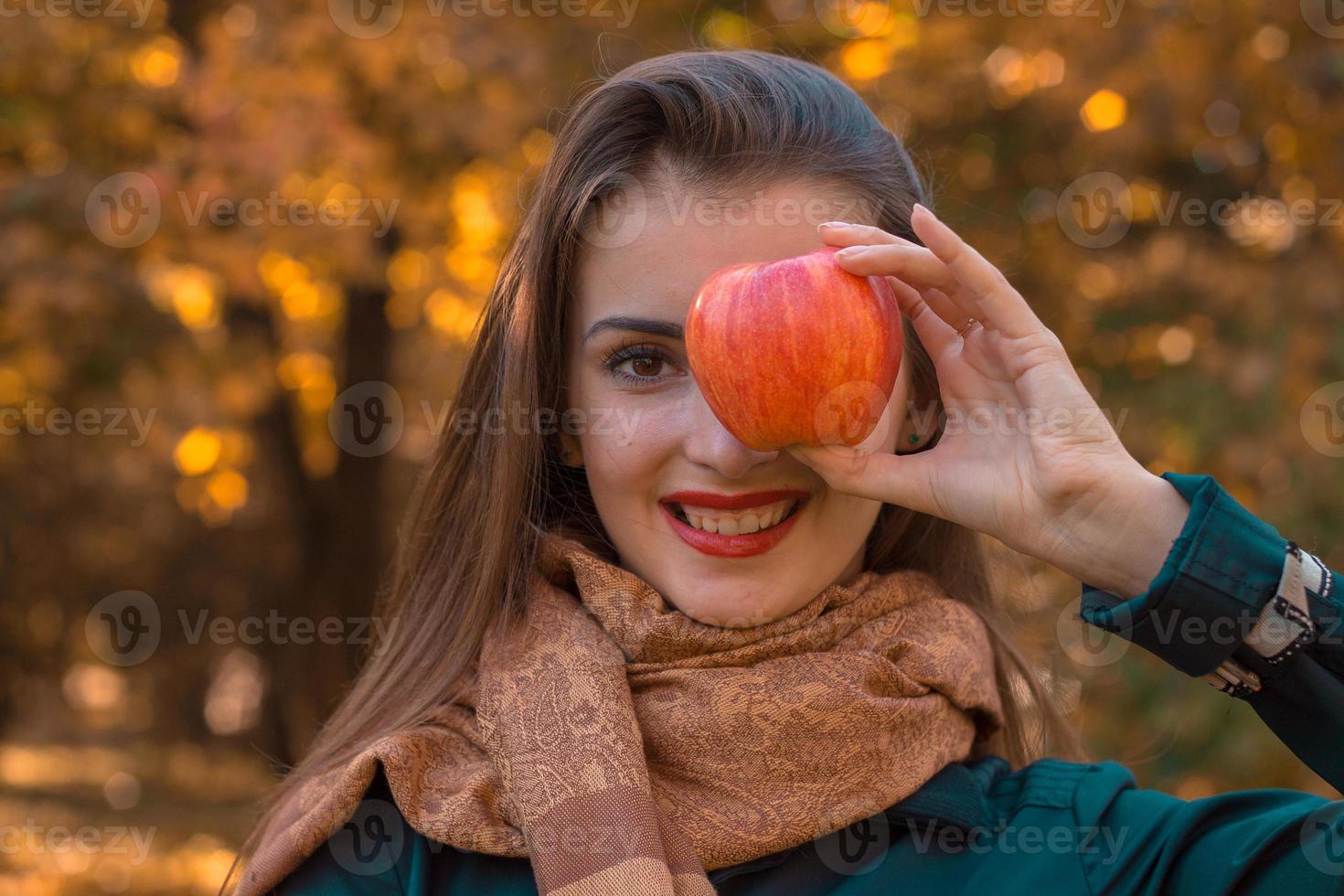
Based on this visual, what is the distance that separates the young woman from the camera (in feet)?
6.01

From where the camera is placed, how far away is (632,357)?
2.07 meters

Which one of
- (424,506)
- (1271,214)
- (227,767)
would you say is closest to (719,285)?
(424,506)

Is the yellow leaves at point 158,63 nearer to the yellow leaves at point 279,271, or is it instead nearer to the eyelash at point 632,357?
the yellow leaves at point 279,271

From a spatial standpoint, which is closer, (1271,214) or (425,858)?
(425,858)

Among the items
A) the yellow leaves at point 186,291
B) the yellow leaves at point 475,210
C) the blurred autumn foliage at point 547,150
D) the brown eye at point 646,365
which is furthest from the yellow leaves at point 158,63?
the brown eye at point 646,365

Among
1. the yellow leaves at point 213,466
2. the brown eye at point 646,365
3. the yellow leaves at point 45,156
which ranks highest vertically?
the brown eye at point 646,365

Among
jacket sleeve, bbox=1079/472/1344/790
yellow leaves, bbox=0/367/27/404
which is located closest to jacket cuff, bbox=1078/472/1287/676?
jacket sleeve, bbox=1079/472/1344/790

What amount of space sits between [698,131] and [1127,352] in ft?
12.1

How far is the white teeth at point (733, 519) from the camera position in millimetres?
2027

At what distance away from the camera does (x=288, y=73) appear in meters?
5.19

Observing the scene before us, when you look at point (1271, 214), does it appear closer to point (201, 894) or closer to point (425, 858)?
point (425, 858)

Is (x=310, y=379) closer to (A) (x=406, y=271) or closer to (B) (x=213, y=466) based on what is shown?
(B) (x=213, y=466)

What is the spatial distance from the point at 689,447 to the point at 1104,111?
338cm

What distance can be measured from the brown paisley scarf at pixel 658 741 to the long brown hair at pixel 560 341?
13cm
